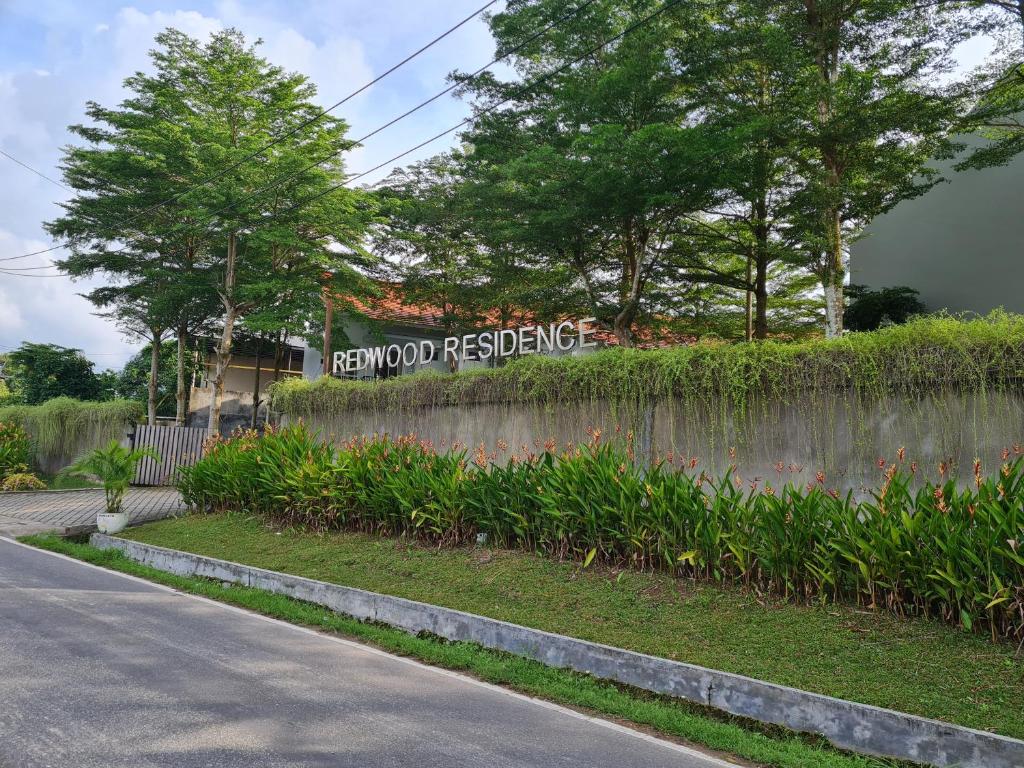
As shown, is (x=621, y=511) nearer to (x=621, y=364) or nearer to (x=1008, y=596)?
(x=621, y=364)

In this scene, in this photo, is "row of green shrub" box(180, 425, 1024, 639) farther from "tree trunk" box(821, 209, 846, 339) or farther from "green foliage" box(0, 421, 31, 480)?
"green foliage" box(0, 421, 31, 480)

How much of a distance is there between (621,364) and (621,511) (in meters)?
2.73

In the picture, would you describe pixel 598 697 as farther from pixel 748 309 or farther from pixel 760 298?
pixel 748 309

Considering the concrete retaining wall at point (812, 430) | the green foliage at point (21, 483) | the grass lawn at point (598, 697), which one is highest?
the concrete retaining wall at point (812, 430)

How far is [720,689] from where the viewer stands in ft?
16.9

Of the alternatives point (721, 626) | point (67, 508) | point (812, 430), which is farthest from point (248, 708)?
point (67, 508)

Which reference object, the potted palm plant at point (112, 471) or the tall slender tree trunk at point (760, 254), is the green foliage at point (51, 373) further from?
the tall slender tree trunk at point (760, 254)

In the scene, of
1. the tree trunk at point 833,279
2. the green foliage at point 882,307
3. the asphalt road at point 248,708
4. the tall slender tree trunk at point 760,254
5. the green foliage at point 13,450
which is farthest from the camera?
the green foliage at point 13,450

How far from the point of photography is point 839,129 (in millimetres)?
13289

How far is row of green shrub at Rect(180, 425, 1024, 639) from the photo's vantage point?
5.58 meters

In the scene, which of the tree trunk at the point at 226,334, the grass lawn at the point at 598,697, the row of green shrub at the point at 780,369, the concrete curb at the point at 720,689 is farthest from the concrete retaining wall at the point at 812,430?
the tree trunk at the point at 226,334

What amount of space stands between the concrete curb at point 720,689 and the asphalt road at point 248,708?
75 cm

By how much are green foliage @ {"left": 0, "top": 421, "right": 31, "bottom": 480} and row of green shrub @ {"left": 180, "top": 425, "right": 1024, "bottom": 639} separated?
45.8ft

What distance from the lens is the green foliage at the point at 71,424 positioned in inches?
909
